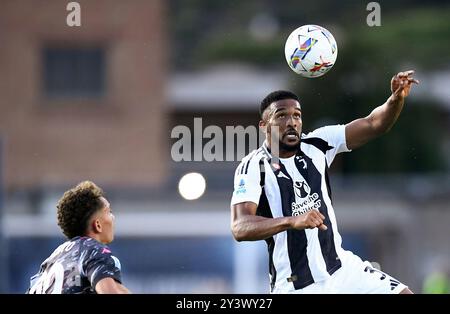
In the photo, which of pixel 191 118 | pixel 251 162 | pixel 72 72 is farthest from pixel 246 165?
pixel 191 118

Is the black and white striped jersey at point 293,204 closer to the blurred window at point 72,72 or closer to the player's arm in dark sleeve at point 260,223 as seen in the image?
the player's arm in dark sleeve at point 260,223

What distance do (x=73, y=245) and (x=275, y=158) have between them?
228 cm

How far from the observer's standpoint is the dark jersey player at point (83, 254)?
8844 millimetres

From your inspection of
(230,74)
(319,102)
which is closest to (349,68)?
(319,102)

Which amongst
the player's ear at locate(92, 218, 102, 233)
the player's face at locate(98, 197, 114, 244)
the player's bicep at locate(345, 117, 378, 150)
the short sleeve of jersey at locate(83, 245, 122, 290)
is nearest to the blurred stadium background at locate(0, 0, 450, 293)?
the player's bicep at locate(345, 117, 378, 150)

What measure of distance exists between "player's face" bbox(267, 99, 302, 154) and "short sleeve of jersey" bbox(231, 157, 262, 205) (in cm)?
32

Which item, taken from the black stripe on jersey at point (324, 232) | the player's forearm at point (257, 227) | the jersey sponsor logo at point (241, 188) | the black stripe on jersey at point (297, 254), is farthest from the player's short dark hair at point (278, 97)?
the player's forearm at point (257, 227)

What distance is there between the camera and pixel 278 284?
34.3 ft

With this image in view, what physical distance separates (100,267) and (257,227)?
1593 mm

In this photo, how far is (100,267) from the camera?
8.87 m

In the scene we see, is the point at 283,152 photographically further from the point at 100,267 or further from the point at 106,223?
the point at 100,267

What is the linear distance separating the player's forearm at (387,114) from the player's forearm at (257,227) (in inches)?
62.2

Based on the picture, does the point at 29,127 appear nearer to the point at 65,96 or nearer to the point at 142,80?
the point at 65,96

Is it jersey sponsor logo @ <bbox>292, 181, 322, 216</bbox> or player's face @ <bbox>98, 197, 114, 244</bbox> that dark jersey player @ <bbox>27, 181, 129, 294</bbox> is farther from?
jersey sponsor logo @ <bbox>292, 181, 322, 216</bbox>
